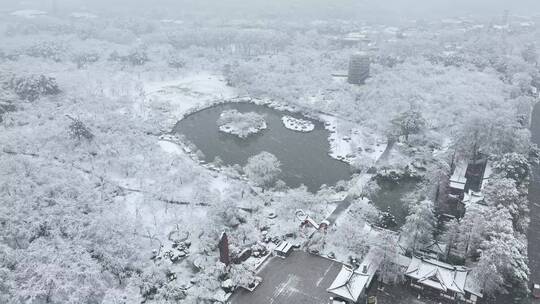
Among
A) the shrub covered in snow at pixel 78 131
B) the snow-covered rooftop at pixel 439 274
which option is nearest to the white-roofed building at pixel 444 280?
the snow-covered rooftop at pixel 439 274

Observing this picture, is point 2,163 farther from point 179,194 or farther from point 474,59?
point 474,59

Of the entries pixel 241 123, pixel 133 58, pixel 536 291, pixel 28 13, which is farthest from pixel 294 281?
pixel 28 13

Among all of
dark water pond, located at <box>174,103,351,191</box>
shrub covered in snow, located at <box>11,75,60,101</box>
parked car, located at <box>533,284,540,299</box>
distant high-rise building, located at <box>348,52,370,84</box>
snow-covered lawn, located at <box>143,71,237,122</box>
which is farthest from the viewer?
distant high-rise building, located at <box>348,52,370,84</box>

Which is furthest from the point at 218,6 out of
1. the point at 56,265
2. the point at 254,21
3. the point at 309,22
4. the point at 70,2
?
the point at 56,265

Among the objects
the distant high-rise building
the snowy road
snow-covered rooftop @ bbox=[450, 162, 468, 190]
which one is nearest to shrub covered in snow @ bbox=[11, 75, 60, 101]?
the distant high-rise building

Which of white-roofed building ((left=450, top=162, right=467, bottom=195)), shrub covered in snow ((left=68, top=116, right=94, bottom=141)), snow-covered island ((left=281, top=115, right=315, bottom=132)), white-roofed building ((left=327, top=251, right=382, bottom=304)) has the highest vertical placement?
shrub covered in snow ((left=68, top=116, right=94, bottom=141))

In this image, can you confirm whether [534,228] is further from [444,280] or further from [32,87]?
[32,87]

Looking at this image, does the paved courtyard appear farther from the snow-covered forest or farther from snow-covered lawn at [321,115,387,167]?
snow-covered lawn at [321,115,387,167]
